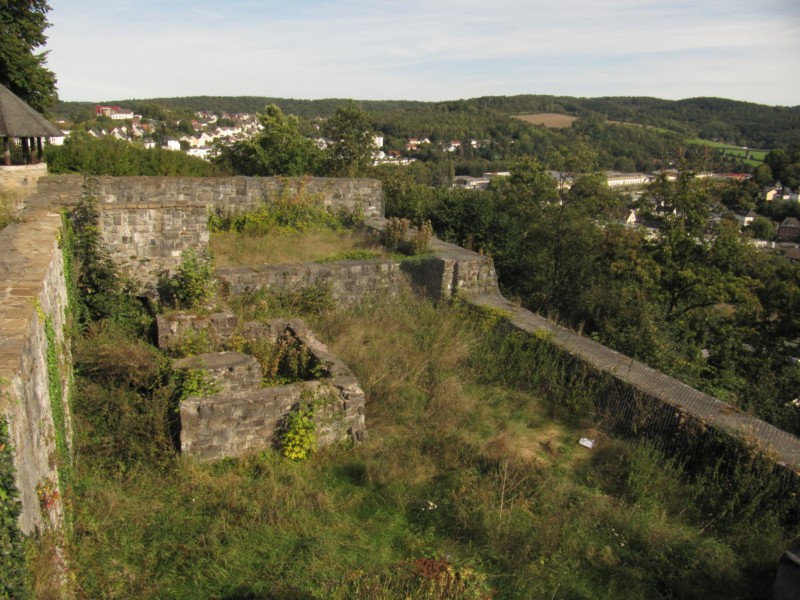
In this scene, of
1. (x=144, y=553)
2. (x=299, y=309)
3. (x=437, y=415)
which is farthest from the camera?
(x=299, y=309)

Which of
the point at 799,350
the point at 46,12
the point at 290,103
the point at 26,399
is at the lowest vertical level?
the point at 799,350

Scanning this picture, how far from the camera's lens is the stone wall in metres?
2.98

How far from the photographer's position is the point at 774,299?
13664 mm

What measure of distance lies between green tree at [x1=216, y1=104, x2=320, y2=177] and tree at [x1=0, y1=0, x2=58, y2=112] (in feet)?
18.1

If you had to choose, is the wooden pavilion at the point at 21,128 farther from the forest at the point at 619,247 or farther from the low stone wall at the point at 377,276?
the low stone wall at the point at 377,276

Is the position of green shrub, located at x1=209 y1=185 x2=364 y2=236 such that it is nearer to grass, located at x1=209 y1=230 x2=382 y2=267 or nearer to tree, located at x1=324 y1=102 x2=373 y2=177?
grass, located at x1=209 y1=230 x2=382 y2=267

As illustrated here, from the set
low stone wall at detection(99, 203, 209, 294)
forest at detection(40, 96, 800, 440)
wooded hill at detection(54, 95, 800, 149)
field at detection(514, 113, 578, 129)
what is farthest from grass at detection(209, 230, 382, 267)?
field at detection(514, 113, 578, 129)

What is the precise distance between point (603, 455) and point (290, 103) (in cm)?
12172

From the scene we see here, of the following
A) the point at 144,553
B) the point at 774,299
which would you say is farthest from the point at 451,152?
the point at 144,553

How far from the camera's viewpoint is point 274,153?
56.7 ft

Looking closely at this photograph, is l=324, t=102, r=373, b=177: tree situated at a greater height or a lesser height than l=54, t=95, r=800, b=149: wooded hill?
lesser

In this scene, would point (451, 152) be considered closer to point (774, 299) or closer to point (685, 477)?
point (774, 299)

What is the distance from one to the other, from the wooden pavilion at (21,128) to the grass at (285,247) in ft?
14.8

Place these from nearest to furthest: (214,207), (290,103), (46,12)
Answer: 1. (214,207)
2. (46,12)
3. (290,103)
